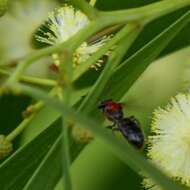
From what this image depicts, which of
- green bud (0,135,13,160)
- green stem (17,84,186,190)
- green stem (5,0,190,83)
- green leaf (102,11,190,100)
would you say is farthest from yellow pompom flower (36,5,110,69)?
green stem (17,84,186,190)

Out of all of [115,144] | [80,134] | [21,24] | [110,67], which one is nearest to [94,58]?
[110,67]

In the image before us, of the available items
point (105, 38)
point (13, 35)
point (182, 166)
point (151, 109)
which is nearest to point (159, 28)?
point (105, 38)

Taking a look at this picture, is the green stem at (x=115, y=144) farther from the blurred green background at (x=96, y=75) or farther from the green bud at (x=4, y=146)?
the blurred green background at (x=96, y=75)

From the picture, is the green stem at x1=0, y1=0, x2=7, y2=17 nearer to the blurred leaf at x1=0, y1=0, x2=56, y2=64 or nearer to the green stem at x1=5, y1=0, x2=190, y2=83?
the green stem at x1=5, y1=0, x2=190, y2=83

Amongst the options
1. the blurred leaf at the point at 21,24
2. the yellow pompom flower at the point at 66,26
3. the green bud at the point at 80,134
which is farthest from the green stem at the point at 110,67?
the blurred leaf at the point at 21,24

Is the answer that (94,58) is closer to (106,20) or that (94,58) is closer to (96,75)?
(106,20)
